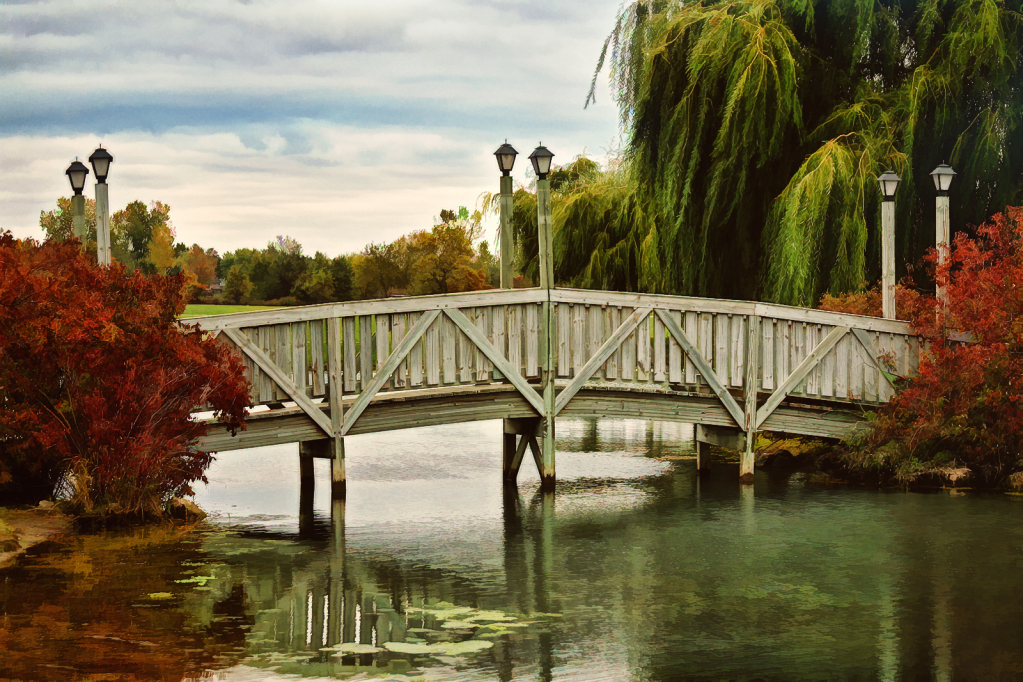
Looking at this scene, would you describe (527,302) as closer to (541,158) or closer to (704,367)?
(541,158)

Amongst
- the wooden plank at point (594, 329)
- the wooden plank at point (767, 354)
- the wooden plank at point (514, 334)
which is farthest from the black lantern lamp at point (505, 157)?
the wooden plank at point (767, 354)

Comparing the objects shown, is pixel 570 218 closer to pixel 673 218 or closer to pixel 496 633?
pixel 673 218

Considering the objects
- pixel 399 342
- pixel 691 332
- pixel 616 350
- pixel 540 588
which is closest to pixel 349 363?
pixel 399 342

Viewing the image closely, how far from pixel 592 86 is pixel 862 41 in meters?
5.18

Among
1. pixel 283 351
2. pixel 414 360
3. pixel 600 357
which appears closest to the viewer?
pixel 283 351

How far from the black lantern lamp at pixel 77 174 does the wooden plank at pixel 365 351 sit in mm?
3702

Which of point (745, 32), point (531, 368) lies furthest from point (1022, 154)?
point (531, 368)

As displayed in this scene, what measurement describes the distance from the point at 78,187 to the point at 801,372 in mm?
9556

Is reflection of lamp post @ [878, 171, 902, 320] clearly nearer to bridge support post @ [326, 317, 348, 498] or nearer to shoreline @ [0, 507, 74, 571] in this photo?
bridge support post @ [326, 317, 348, 498]

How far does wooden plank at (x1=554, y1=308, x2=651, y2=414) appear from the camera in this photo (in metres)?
16.1

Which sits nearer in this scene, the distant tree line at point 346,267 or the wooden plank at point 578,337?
the wooden plank at point 578,337

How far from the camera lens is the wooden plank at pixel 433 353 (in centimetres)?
1550

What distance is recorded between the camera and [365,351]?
15.1 metres

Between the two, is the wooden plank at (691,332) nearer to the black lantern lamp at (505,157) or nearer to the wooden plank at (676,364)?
the wooden plank at (676,364)
